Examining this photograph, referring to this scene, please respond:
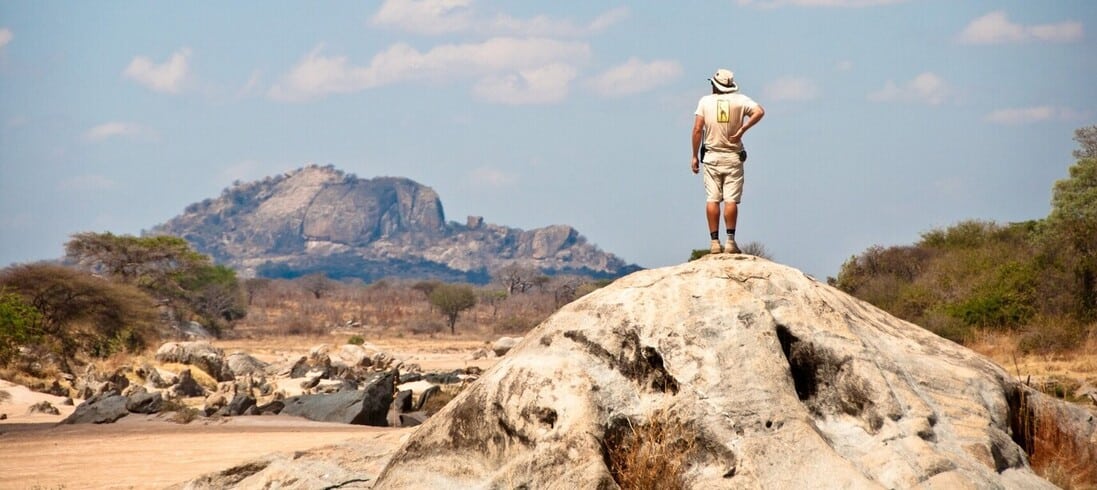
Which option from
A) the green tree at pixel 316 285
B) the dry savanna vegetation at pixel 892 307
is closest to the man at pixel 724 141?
the dry savanna vegetation at pixel 892 307

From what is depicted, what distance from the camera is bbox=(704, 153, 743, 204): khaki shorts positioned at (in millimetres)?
10016

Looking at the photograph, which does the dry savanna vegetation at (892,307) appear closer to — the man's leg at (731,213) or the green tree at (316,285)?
the man's leg at (731,213)

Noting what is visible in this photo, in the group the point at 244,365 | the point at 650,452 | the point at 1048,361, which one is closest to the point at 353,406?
the point at 650,452

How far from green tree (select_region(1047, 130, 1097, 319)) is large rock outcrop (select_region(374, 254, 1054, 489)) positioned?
25095mm

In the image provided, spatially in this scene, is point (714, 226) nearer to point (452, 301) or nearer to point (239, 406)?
point (239, 406)

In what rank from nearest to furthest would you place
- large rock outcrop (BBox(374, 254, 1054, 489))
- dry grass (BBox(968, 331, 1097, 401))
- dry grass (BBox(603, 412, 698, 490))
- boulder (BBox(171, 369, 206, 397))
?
large rock outcrop (BBox(374, 254, 1054, 489)) → dry grass (BBox(603, 412, 698, 490)) → dry grass (BBox(968, 331, 1097, 401)) → boulder (BBox(171, 369, 206, 397))

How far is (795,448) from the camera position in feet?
26.7

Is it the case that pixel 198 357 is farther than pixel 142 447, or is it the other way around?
pixel 198 357

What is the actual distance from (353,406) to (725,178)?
13.9 meters

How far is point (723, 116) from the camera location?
992 centimetres

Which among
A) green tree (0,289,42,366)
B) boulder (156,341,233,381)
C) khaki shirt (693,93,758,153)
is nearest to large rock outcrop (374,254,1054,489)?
khaki shirt (693,93,758,153)

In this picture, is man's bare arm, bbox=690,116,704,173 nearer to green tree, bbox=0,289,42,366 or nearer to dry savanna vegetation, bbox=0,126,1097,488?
dry savanna vegetation, bbox=0,126,1097,488

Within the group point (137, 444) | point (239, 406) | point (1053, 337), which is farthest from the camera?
point (1053, 337)

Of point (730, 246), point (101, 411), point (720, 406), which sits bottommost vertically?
point (101, 411)
